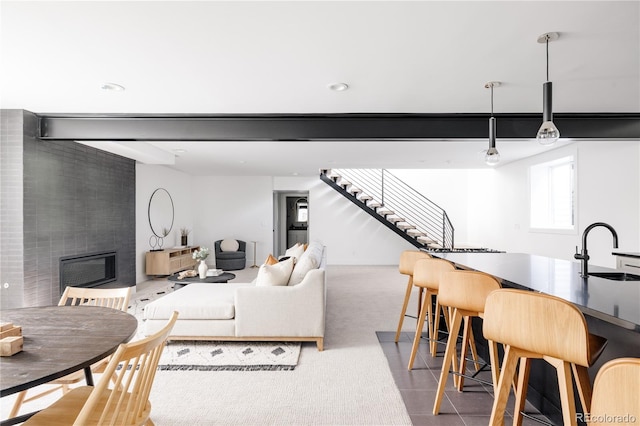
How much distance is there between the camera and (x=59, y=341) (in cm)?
153

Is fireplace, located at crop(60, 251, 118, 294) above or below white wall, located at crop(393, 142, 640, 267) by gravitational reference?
below

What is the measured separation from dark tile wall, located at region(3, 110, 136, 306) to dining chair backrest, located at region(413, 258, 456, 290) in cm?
400

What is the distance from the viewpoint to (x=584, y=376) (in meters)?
1.49

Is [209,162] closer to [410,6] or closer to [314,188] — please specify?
[314,188]

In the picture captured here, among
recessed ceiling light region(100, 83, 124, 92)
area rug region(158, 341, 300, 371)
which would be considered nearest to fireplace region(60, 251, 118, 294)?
area rug region(158, 341, 300, 371)

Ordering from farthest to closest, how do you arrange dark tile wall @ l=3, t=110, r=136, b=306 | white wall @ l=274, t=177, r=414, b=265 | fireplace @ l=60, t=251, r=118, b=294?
white wall @ l=274, t=177, r=414, b=265, fireplace @ l=60, t=251, r=118, b=294, dark tile wall @ l=3, t=110, r=136, b=306

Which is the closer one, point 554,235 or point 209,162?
point 554,235

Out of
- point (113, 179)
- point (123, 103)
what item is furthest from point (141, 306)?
point (123, 103)

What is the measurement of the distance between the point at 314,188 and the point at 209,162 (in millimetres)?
3160

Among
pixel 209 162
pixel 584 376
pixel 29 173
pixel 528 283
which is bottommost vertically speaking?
pixel 584 376

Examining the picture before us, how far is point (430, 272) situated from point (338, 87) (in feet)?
5.79

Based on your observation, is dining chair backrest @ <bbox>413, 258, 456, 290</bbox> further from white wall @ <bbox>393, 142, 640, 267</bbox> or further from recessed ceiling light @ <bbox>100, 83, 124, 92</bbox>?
white wall @ <bbox>393, 142, 640, 267</bbox>

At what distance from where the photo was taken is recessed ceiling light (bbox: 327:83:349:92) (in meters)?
2.97

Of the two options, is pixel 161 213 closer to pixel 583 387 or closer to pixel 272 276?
pixel 272 276
